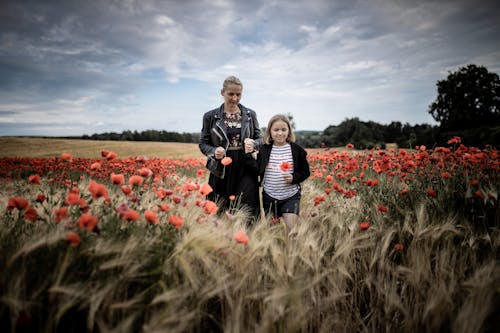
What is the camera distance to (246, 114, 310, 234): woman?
2906 millimetres

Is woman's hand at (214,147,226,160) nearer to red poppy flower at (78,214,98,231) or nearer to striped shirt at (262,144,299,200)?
striped shirt at (262,144,299,200)

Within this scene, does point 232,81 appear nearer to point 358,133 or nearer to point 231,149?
point 231,149

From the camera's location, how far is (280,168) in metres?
2.93

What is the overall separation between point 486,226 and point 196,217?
2.62 metres

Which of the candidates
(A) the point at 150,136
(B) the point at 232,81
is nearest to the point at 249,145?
(B) the point at 232,81

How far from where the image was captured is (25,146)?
18.8 metres

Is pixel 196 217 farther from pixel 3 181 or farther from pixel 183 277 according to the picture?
pixel 3 181

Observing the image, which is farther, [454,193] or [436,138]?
[436,138]

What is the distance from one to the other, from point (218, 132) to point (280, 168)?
Answer: 0.91 m

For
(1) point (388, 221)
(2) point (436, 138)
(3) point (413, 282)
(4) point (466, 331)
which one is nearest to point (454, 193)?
(1) point (388, 221)

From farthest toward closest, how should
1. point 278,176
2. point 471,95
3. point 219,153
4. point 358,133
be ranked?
point 358,133, point 471,95, point 278,176, point 219,153

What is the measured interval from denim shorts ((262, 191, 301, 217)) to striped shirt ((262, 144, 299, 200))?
0.13ft

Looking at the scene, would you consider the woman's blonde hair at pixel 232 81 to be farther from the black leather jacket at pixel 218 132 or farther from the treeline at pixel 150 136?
the treeline at pixel 150 136

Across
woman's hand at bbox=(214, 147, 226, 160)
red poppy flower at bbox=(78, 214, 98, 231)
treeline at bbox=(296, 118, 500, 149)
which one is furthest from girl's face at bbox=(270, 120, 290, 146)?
treeline at bbox=(296, 118, 500, 149)
